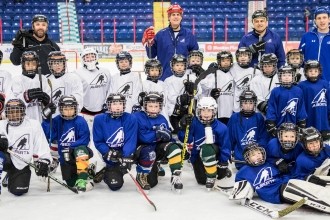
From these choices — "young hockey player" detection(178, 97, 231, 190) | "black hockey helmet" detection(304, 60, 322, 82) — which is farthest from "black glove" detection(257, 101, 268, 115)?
"young hockey player" detection(178, 97, 231, 190)

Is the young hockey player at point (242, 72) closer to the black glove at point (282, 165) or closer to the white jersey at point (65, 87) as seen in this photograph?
the black glove at point (282, 165)

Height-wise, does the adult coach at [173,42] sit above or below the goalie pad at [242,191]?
above

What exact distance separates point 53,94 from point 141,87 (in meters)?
0.77

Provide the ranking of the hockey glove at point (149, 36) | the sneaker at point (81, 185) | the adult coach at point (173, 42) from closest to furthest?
the sneaker at point (81, 185)
the adult coach at point (173, 42)
the hockey glove at point (149, 36)

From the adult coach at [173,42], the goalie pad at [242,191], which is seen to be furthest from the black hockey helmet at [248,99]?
the adult coach at [173,42]

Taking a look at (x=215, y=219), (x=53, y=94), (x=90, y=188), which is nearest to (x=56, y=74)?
(x=53, y=94)

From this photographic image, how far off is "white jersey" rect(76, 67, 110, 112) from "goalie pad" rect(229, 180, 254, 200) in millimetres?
1719

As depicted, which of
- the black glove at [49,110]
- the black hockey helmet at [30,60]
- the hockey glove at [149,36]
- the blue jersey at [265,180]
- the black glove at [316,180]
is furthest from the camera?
the hockey glove at [149,36]

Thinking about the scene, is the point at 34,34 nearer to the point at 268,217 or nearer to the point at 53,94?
the point at 53,94

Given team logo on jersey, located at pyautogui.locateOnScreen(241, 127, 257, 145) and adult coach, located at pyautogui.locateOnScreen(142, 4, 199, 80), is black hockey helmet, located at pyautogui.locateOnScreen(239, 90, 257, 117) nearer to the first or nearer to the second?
team logo on jersey, located at pyautogui.locateOnScreen(241, 127, 257, 145)

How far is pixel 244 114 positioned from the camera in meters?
3.94

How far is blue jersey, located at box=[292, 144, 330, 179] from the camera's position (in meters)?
3.24

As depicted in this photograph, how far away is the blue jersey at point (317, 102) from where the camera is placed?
414 centimetres

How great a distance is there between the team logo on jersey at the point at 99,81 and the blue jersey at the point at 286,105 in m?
1.44
